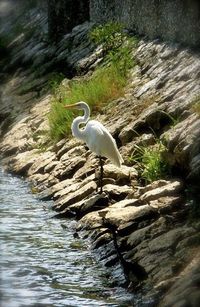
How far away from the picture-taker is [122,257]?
10.1 metres

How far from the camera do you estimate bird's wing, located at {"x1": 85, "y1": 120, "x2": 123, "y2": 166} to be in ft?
44.8

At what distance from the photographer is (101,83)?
61.0 feet

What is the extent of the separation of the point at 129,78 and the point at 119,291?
9.72 m

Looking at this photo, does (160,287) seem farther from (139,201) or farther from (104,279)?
(139,201)

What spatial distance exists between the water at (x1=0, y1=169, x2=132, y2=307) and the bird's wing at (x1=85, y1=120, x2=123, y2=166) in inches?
49.0

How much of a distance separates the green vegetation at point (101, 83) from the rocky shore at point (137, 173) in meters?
0.32

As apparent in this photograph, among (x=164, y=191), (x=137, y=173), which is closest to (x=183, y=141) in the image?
(x=164, y=191)

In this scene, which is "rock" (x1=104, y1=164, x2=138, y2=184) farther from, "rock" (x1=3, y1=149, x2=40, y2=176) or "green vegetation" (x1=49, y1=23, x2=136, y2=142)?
"green vegetation" (x1=49, y1=23, x2=136, y2=142)

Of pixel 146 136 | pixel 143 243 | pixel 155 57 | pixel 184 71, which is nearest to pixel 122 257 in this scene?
pixel 143 243

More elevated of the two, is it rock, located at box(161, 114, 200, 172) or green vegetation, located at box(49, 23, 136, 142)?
rock, located at box(161, 114, 200, 172)

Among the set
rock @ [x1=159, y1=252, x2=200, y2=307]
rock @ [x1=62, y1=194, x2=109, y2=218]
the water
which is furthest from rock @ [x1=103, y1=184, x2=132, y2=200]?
rock @ [x1=159, y1=252, x2=200, y2=307]

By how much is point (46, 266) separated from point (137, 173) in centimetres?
341

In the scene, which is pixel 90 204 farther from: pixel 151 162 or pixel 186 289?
pixel 186 289

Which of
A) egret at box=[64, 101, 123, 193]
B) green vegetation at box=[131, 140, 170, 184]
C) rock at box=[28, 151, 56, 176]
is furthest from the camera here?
rock at box=[28, 151, 56, 176]
